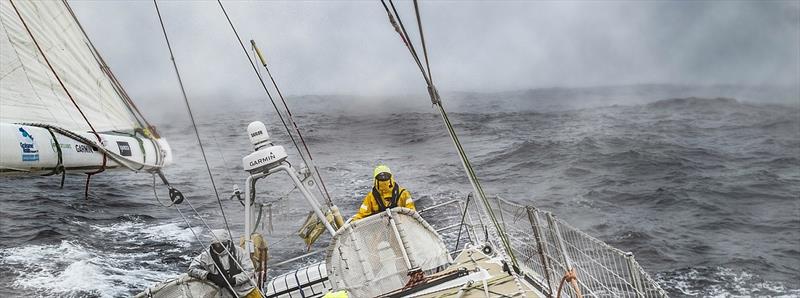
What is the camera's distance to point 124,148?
230 inches

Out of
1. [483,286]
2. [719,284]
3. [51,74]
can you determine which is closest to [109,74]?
[51,74]

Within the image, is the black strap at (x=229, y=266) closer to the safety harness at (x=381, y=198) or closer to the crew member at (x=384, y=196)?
the crew member at (x=384, y=196)

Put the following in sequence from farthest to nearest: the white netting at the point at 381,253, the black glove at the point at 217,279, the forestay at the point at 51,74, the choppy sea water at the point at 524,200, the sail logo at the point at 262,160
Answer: the choppy sea water at the point at 524,200, the sail logo at the point at 262,160, the black glove at the point at 217,279, the white netting at the point at 381,253, the forestay at the point at 51,74

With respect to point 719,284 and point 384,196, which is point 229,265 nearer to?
point 384,196

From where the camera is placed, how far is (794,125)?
38.3m

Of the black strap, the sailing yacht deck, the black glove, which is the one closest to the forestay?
the black strap

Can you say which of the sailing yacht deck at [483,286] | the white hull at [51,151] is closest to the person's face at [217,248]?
the white hull at [51,151]

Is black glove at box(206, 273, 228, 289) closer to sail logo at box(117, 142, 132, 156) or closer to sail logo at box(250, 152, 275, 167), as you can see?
sail logo at box(250, 152, 275, 167)

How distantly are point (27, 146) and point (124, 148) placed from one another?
137 cm

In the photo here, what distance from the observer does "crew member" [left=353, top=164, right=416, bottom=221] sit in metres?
8.11

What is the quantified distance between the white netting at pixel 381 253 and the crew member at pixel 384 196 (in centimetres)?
123

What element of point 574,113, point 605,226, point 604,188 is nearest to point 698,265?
point 605,226

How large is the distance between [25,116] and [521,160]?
74.0ft

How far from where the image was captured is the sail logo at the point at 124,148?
577 cm
